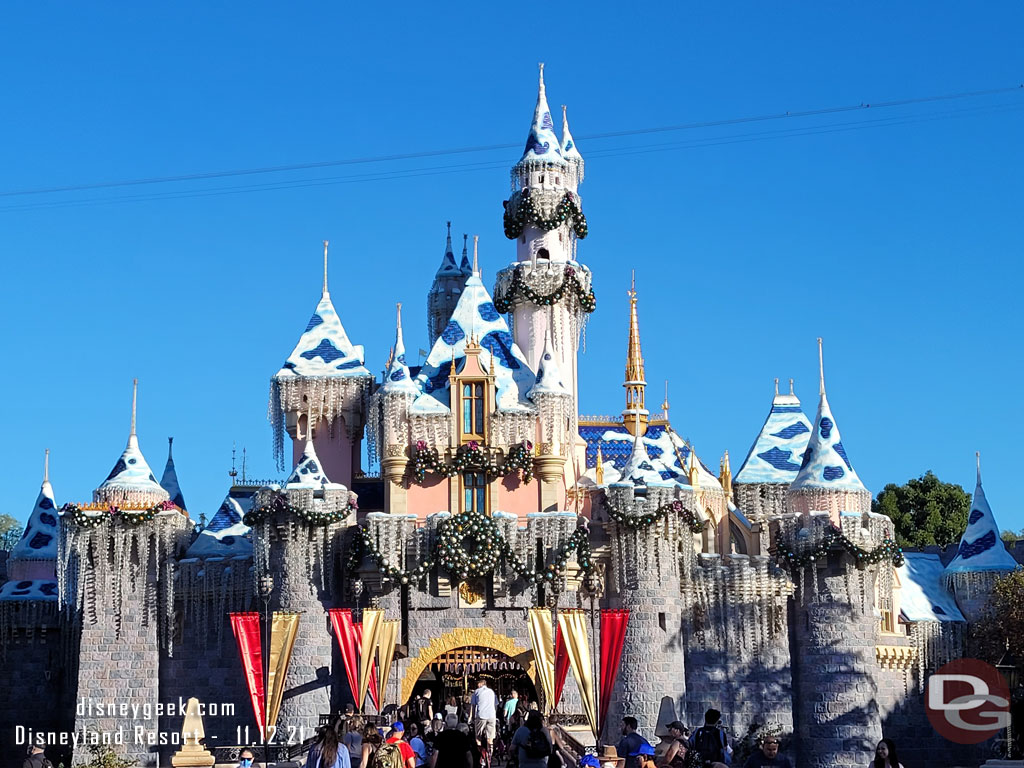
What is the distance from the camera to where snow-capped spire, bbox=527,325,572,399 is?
44.5 m

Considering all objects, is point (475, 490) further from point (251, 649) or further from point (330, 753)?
point (330, 753)

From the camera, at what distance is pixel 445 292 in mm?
→ 55219

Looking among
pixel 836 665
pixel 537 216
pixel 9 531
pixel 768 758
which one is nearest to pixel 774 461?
pixel 836 665

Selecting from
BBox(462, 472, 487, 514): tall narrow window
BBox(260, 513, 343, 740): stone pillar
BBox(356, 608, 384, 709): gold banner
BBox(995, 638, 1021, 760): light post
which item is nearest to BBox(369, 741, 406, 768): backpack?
BBox(356, 608, 384, 709): gold banner

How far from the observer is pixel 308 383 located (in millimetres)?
47031

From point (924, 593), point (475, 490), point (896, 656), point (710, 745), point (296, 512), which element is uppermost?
point (475, 490)

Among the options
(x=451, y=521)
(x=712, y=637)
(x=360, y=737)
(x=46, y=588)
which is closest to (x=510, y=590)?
(x=451, y=521)

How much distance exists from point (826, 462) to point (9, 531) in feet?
192

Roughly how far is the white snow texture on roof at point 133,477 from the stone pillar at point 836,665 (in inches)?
721

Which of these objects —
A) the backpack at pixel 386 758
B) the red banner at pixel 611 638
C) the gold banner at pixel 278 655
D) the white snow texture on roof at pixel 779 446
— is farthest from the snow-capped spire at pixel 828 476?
the backpack at pixel 386 758

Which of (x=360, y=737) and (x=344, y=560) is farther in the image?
(x=344, y=560)

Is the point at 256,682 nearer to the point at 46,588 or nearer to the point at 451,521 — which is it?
the point at 451,521

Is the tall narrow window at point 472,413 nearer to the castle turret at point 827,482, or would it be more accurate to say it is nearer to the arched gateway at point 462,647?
the arched gateway at point 462,647

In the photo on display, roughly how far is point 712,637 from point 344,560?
34.1 ft
